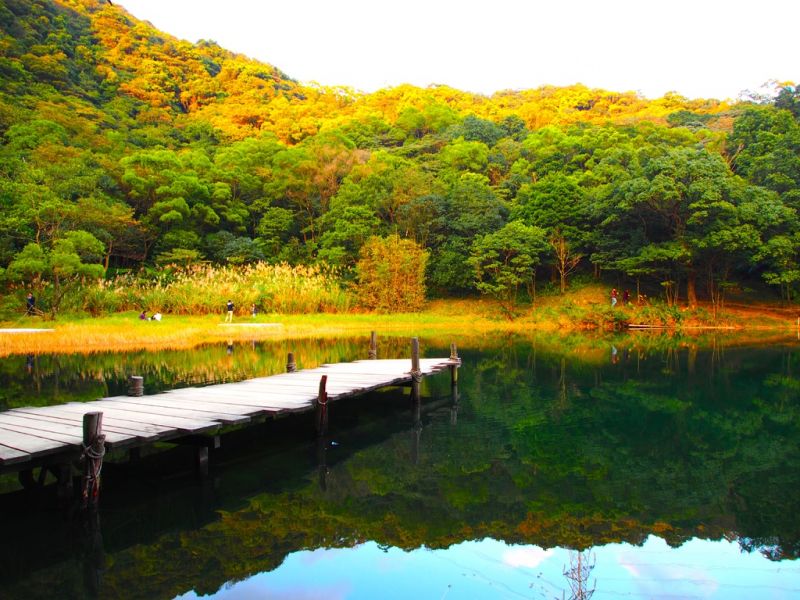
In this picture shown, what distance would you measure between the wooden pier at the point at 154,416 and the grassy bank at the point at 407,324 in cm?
812

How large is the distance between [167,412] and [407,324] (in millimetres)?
17595

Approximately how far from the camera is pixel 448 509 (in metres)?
4.98

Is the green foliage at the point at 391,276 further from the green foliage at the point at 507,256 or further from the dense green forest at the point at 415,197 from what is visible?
the green foliage at the point at 507,256

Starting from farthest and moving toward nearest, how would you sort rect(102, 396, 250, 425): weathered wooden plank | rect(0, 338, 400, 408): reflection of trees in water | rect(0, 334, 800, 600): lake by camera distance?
1. rect(0, 338, 400, 408): reflection of trees in water
2. rect(102, 396, 250, 425): weathered wooden plank
3. rect(0, 334, 800, 600): lake

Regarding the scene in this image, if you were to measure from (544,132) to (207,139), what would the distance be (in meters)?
24.1

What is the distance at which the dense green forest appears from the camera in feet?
76.6

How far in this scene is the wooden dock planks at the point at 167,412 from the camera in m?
4.79

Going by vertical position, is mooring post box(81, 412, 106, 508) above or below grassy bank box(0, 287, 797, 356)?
above

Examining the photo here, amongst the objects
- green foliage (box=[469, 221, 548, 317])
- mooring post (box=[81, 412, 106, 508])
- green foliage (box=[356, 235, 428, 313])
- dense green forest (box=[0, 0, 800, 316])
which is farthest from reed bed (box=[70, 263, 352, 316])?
mooring post (box=[81, 412, 106, 508])

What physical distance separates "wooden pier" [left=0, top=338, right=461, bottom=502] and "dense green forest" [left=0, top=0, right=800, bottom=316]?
40.1ft

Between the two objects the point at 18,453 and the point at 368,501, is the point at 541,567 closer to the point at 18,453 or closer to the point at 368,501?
the point at 368,501

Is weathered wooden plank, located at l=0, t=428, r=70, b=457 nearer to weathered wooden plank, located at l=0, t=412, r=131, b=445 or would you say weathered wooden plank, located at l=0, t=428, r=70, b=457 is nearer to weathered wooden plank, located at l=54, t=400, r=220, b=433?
weathered wooden plank, located at l=0, t=412, r=131, b=445

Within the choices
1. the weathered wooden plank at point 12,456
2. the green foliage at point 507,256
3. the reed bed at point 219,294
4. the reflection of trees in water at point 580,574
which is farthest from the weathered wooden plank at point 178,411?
the green foliage at point 507,256

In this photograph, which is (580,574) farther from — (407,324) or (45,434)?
(407,324)
